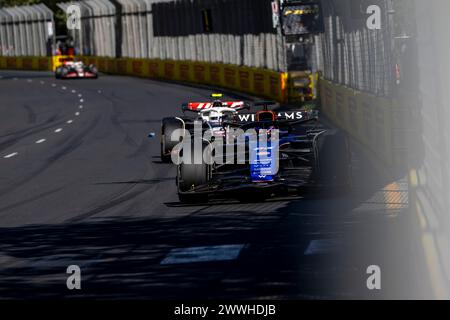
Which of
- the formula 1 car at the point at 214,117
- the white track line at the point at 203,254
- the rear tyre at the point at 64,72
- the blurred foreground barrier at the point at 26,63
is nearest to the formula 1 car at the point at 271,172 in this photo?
the formula 1 car at the point at 214,117

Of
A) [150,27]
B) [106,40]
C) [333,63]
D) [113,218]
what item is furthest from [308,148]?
[106,40]

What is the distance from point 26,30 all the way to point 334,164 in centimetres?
8691

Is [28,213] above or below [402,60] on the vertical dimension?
below

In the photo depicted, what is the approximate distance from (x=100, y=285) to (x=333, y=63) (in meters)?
24.7

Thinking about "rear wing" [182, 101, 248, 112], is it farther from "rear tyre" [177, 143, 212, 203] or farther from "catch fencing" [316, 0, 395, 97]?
"rear tyre" [177, 143, 212, 203]

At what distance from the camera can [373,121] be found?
23141mm

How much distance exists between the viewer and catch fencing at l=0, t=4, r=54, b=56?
99.2 metres

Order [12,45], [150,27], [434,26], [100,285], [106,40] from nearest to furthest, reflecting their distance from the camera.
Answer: [100,285] < [434,26] < [150,27] < [106,40] < [12,45]

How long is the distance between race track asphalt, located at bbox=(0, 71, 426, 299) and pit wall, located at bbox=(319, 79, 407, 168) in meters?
0.39

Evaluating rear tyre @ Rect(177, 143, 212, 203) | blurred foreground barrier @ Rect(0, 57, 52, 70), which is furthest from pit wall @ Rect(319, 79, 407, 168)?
blurred foreground barrier @ Rect(0, 57, 52, 70)

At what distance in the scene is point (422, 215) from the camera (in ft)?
39.3

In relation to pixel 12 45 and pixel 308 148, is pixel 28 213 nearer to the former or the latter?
pixel 308 148

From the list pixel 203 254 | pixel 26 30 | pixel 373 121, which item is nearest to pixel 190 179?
pixel 203 254
